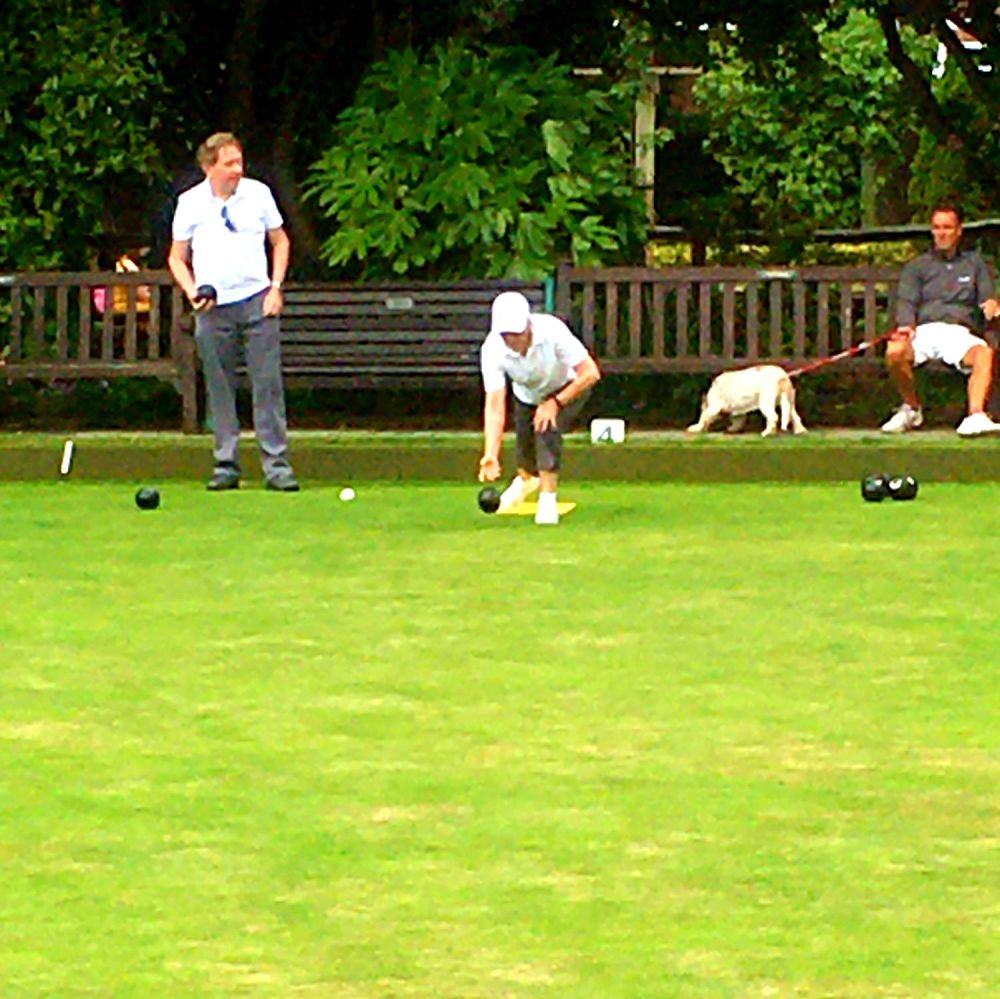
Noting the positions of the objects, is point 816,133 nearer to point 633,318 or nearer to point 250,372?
point 633,318

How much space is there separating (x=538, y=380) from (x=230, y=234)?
8.40ft

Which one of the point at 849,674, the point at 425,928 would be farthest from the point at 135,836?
the point at 849,674

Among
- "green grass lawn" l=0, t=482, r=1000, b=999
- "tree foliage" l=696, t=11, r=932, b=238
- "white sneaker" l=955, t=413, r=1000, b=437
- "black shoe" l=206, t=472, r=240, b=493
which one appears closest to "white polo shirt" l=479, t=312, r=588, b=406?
"green grass lawn" l=0, t=482, r=1000, b=999

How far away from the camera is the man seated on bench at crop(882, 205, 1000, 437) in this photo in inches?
675

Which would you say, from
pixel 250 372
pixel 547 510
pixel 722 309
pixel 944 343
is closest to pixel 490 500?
pixel 547 510

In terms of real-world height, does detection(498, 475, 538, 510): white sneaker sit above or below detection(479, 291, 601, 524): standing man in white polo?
below

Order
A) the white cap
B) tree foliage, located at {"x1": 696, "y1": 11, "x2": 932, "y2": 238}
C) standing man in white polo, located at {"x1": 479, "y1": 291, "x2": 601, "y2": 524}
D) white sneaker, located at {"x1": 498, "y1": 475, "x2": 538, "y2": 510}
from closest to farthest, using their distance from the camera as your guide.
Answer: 1. the white cap
2. standing man in white polo, located at {"x1": 479, "y1": 291, "x2": 601, "y2": 524}
3. white sneaker, located at {"x1": 498, "y1": 475, "x2": 538, "y2": 510}
4. tree foliage, located at {"x1": 696, "y1": 11, "x2": 932, "y2": 238}

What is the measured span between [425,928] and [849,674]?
3295 mm

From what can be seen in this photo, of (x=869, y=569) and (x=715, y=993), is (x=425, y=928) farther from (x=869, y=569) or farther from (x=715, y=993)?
(x=869, y=569)

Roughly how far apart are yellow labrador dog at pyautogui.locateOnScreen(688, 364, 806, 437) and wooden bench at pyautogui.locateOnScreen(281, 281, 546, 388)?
1.33 meters

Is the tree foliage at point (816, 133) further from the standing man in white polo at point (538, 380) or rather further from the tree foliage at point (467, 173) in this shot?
the standing man in white polo at point (538, 380)

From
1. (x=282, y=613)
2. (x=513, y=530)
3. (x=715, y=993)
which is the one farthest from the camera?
(x=513, y=530)

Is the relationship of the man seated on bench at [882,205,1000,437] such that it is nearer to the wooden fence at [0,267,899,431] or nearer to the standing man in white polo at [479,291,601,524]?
the wooden fence at [0,267,899,431]

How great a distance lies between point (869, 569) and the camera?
37.2ft
